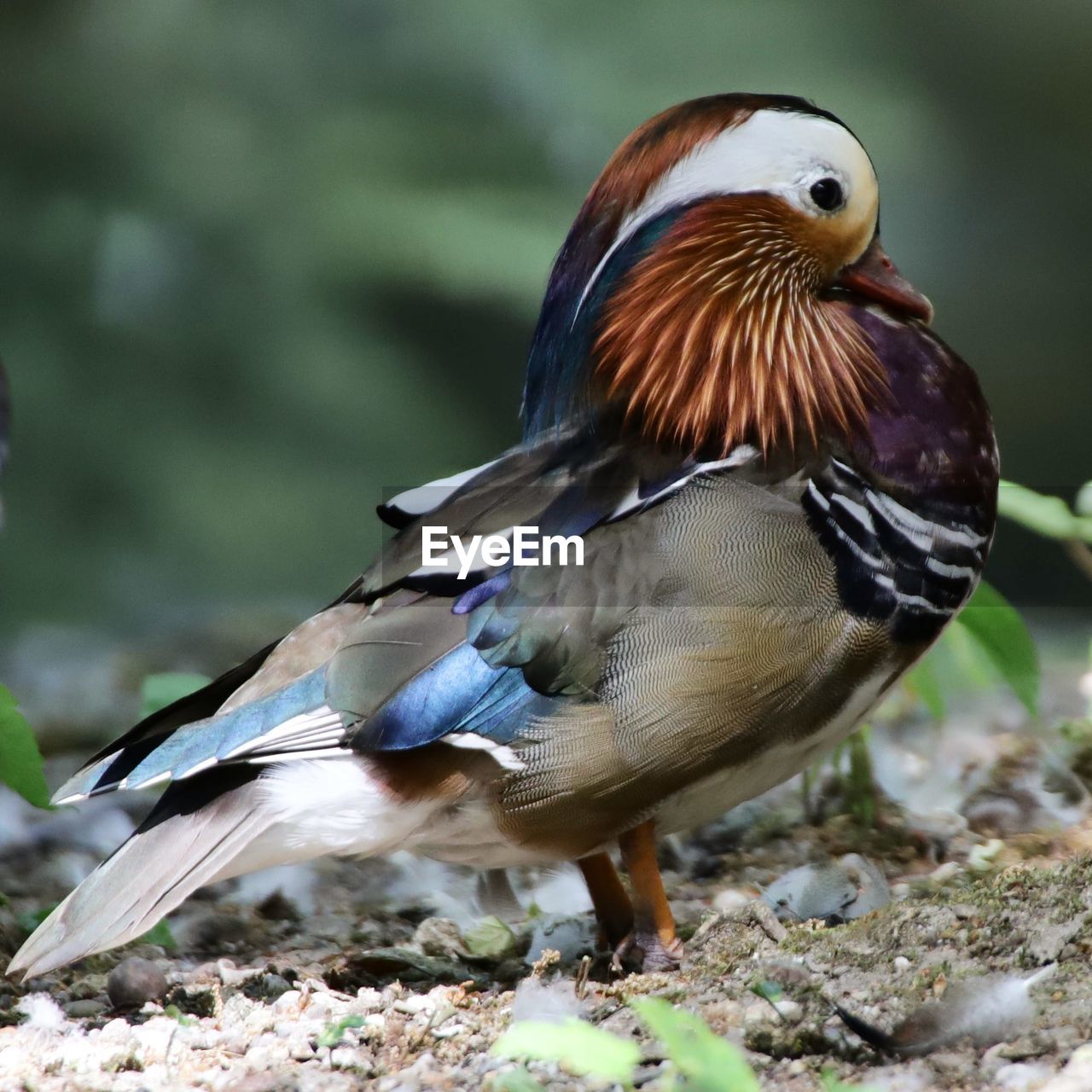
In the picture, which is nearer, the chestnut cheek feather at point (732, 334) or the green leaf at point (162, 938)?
the chestnut cheek feather at point (732, 334)

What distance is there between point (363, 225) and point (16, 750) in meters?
1.19

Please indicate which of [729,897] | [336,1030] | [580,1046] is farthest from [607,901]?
[580,1046]

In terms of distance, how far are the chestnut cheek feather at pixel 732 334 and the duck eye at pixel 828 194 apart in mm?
29

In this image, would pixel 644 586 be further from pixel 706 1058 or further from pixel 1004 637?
pixel 1004 637

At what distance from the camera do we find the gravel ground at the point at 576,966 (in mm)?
1372

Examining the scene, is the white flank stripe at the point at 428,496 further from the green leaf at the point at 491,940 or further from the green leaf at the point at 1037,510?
the green leaf at the point at 1037,510

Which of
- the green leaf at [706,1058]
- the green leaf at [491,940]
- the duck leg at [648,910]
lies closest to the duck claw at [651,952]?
the duck leg at [648,910]

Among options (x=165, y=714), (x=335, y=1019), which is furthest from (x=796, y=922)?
(x=165, y=714)

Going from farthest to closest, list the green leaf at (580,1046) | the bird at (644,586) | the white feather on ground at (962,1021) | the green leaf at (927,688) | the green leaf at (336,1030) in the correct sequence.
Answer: the green leaf at (927,688) → the bird at (644,586) → the green leaf at (336,1030) → the white feather on ground at (962,1021) → the green leaf at (580,1046)

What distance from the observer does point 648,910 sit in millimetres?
1804

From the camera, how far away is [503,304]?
97.0 inches

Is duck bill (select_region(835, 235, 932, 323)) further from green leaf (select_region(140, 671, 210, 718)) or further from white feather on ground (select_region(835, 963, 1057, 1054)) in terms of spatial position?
green leaf (select_region(140, 671, 210, 718))

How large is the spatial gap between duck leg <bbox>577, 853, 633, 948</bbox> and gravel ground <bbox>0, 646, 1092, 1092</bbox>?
0.06 m

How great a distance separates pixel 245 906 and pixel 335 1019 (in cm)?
76
